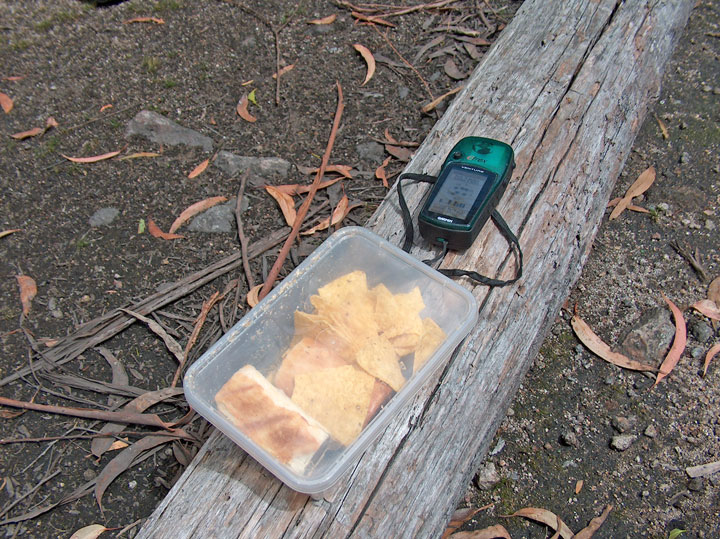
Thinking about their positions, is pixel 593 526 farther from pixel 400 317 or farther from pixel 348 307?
pixel 348 307

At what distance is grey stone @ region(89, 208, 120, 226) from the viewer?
254 centimetres

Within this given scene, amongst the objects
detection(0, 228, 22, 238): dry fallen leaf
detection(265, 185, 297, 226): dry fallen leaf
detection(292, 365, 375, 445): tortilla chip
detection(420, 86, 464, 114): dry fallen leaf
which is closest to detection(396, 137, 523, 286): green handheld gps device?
detection(292, 365, 375, 445): tortilla chip

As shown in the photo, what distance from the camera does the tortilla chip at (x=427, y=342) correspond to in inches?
59.2

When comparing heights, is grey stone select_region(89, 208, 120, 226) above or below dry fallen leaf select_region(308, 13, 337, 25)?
below

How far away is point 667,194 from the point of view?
108 inches

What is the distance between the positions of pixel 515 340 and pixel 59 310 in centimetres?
170

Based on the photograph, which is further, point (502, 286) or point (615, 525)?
point (615, 525)

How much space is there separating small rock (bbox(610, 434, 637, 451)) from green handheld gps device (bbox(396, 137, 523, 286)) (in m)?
0.75

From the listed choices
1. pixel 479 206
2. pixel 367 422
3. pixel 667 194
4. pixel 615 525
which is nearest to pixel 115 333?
pixel 367 422

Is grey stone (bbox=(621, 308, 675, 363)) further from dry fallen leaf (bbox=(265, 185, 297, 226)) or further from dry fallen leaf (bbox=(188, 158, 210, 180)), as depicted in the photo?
dry fallen leaf (bbox=(188, 158, 210, 180))

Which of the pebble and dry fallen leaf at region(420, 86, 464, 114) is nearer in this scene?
the pebble

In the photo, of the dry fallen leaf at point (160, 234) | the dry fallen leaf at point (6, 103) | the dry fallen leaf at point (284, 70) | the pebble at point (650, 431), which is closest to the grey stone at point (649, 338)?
the pebble at point (650, 431)

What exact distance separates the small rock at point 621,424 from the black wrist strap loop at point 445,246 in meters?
0.74

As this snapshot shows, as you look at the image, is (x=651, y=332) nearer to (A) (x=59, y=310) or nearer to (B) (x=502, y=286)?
(B) (x=502, y=286)
